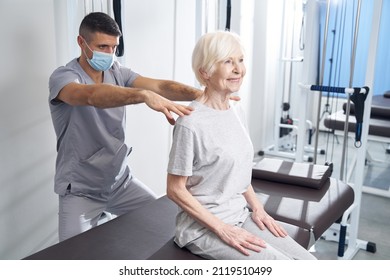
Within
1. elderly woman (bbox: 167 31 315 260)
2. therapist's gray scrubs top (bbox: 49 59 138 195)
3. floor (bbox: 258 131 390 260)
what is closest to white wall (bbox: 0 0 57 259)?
therapist's gray scrubs top (bbox: 49 59 138 195)

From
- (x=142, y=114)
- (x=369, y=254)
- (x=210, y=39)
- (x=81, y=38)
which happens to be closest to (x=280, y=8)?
(x=142, y=114)

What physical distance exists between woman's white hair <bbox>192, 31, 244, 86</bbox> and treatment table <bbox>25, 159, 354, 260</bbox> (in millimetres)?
658

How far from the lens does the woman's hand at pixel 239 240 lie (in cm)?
131

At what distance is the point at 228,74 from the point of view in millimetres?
1332

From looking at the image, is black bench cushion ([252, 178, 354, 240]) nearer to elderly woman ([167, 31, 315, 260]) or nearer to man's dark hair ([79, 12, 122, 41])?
elderly woman ([167, 31, 315, 260])

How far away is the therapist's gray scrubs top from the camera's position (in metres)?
1.81

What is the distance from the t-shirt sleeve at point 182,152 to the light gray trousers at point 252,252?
0.80 feet

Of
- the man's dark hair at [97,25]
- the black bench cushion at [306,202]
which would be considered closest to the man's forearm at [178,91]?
the man's dark hair at [97,25]

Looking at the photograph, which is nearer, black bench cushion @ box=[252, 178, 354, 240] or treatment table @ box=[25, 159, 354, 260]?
treatment table @ box=[25, 159, 354, 260]

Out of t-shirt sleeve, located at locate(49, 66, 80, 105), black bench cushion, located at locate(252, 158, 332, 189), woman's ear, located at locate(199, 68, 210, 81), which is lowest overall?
black bench cushion, located at locate(252, 158, 332, 189)

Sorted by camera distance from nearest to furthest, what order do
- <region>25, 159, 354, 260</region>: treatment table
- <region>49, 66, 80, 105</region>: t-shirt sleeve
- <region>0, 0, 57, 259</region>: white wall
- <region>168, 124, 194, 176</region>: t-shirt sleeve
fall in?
<region>168, 124, 194, 176</region>: t-shirt sleeve, <region>25, 159, 354, 260</region>: treatment table, <region>49, 66, 80, 105</region>: t-shirt sleeve, <region>0, 0, 57, 259</region>: white wall

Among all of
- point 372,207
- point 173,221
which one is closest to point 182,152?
point 173,221
